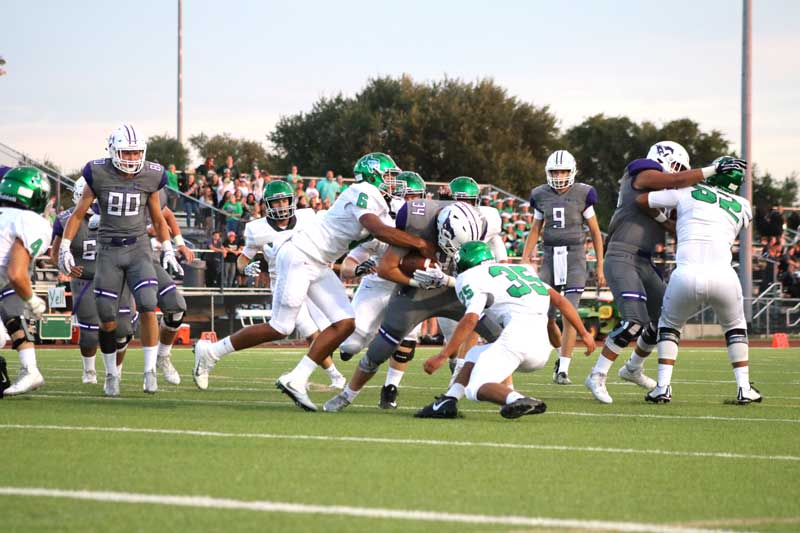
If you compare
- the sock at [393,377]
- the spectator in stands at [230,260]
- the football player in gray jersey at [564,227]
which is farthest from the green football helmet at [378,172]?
the spectator in stands at [230,260]

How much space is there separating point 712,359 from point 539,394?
747cm

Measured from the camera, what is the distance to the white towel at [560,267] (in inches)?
491

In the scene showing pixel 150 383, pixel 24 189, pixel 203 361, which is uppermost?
pixel 24 189

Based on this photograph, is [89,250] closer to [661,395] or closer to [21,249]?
[21,249]

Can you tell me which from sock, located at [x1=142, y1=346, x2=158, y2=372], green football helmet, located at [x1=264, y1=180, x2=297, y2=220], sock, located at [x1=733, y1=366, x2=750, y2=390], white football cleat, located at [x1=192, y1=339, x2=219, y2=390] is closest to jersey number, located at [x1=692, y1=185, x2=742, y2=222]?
sock, located at [x1=733, y1=366, x2=750, y2=390]

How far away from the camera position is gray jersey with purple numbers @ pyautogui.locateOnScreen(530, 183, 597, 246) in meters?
12.5

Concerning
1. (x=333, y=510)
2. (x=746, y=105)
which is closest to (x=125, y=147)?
(x=333, y=510)

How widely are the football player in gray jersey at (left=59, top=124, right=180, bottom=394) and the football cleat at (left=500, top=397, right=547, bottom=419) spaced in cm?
347

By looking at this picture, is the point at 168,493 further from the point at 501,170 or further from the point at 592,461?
the point at 501,170

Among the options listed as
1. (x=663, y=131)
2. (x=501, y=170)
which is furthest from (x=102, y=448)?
(x=663, y=131)

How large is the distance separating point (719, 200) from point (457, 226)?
2294mm

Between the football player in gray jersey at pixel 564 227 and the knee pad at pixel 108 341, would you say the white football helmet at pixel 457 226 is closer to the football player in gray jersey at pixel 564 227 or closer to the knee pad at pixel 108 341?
the knee pad at pixel 108 341

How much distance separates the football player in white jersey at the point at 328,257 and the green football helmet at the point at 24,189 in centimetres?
188

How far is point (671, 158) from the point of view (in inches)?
391
